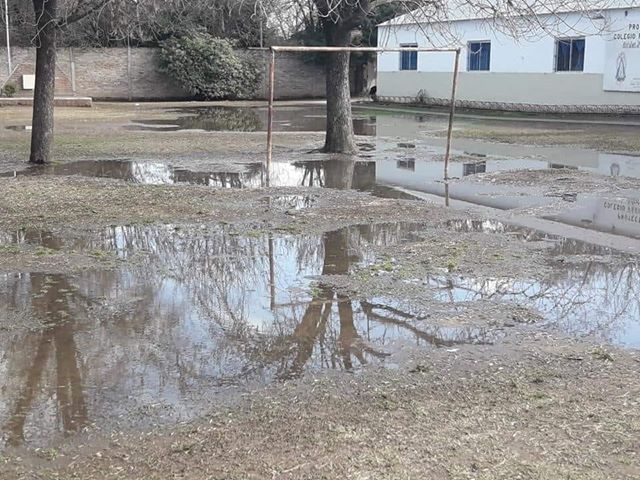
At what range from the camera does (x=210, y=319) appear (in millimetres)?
6090

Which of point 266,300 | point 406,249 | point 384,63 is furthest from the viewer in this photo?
point 384,63

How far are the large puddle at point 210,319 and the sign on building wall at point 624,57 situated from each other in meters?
19.9

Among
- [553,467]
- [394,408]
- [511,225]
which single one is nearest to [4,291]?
[394,408]

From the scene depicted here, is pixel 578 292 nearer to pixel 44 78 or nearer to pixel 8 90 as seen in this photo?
pixel 44 78

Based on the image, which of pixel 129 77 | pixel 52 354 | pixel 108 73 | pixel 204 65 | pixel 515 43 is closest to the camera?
pixel 52 354

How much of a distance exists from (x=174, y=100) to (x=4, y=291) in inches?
1314

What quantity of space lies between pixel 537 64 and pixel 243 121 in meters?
11.5

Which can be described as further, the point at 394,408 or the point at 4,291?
the point at 4,291

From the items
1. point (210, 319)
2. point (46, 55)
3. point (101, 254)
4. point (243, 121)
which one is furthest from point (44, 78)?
point (243, 121)

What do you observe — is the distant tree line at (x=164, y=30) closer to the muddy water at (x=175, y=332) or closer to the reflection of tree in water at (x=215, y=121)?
the reflection of tree in water at (x=215, y=121)

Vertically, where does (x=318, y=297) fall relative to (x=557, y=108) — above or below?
below

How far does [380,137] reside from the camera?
21.6 meters

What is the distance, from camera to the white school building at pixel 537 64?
86.0 ft

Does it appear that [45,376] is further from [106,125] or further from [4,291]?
[106,125]
